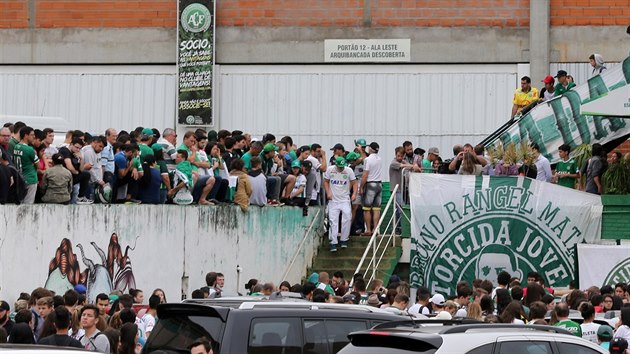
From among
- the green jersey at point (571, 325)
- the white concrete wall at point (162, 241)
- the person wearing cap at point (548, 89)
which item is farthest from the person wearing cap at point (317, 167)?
the green jersey at point (571, 325)

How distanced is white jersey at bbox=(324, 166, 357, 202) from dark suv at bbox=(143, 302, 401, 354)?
45.3ft

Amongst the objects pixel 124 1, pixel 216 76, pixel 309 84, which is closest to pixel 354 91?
pixel 309 84

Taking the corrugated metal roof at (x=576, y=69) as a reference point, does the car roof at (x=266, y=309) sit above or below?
below

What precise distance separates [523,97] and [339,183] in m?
6.51

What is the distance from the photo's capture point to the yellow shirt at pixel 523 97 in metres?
31.6

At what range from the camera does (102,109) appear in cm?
3572

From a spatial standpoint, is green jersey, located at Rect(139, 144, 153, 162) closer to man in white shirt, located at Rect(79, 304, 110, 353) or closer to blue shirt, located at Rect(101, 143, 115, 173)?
blue shirt, located at Rect(101, 143, 115, 173)

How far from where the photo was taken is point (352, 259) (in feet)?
88.8

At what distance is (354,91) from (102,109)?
20.9ft

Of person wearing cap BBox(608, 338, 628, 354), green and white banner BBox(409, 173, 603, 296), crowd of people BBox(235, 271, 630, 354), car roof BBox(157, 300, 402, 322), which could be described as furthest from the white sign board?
car roof BBox(157, 300, 402, 322)

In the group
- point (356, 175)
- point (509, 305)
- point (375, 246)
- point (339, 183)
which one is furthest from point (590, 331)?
point (356, 175)

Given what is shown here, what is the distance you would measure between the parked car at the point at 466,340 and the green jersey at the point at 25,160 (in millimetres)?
9027

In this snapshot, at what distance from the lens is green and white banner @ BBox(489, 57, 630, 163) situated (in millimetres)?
28812

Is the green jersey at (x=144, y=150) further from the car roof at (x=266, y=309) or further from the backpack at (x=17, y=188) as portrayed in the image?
the car roof at (x=266, y=309)
